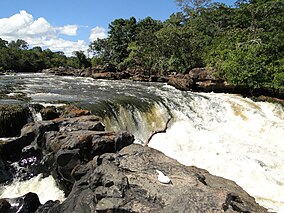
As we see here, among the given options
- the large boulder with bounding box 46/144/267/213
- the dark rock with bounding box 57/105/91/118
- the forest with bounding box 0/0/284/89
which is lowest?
the large boulder with bounding box 46/144/267/213

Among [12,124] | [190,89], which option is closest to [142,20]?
[190,89]

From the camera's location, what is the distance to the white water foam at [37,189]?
7.28m

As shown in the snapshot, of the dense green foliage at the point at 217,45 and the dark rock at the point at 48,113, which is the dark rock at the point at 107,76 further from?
the dark rock at the point at 48,113

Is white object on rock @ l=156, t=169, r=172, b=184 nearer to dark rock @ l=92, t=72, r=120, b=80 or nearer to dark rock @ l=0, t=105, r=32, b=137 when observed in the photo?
dark rock @ l=0, t=105, r=32, b=137

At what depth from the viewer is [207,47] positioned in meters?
27.8

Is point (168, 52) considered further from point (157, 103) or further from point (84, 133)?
point (84, 133)

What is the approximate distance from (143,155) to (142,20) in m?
42.4

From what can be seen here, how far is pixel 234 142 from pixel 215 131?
1.68 m

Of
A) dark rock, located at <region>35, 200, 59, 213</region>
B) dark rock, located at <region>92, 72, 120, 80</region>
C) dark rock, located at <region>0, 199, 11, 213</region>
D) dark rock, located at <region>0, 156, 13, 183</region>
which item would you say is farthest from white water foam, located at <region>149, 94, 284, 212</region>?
dark rock, located at <region>92, 72, 120, 80</region>

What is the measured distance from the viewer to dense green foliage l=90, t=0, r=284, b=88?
19.3 m

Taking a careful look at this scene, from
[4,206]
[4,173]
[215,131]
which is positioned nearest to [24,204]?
[4,206]

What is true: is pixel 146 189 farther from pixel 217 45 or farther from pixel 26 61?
pixel 26 61

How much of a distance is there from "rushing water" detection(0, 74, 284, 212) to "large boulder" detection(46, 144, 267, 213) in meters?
3.17

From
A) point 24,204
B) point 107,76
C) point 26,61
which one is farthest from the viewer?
point 26,61
